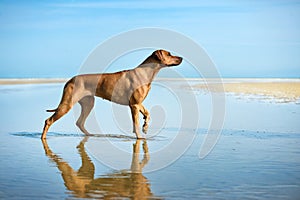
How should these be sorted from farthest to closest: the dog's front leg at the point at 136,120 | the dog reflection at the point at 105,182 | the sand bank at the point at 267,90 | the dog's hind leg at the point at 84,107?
the sand bank at the point at 267,90 → the dog's hind leg at the point at 84,107 → the dog's front leg at the point at 136,120 → the dog reflection at the point at 105,182

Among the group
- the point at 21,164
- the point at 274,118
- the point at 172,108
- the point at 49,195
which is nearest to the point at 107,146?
the point at 21,164

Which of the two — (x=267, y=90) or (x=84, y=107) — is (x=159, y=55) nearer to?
(x=84, y=107)

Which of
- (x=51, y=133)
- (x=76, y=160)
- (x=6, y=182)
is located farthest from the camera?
(x=51, y=133)

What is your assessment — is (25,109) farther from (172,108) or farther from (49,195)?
(49,195)

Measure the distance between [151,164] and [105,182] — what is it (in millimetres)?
1494

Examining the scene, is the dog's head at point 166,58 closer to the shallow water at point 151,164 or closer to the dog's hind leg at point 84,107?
the shallow water at point 151,164

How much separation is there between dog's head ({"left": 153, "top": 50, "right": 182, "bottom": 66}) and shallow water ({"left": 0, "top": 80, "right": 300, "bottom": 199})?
1.61m

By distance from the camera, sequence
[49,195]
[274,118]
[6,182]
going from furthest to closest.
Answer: [274,118]
[6,182]
[49,195]

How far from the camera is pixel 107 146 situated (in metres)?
9.59

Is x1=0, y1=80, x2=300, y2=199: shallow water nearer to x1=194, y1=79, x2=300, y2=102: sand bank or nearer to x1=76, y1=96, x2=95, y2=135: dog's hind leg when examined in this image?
x1=76, y1=96, x2=95, y2=135: dog's hind leg

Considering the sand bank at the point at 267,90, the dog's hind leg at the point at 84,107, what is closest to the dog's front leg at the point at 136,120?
the dog's hind leg at the point at 84,107

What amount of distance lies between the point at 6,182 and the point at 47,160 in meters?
1.67

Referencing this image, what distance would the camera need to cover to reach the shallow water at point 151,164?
19.0ft

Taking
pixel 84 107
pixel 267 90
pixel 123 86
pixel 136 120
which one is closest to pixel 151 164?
pixel 136 120
